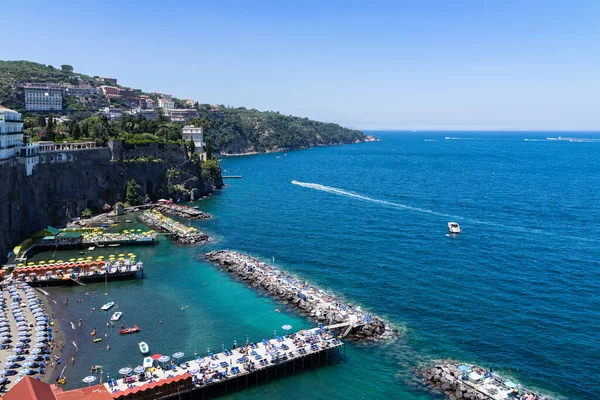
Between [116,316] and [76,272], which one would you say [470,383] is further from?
[76,272]

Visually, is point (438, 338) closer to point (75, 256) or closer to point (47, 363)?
point (47, 363)

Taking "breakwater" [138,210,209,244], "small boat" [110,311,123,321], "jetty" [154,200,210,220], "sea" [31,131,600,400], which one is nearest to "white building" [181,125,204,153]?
"sea" [31,131,600,400]

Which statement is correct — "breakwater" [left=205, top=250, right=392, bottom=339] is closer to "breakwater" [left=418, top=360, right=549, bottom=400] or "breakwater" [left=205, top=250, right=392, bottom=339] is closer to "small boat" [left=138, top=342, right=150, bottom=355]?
"breakwater" [left=418, top=360, right=549, bottom=400]

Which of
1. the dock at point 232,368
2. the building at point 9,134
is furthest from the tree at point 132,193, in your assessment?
the dock at point 232,368

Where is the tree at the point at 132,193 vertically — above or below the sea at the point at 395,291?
above

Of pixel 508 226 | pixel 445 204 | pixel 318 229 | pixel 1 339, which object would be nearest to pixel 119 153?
pixel 318 229

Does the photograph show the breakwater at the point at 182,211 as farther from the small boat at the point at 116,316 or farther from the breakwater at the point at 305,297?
the small boat at the point at 116,316
